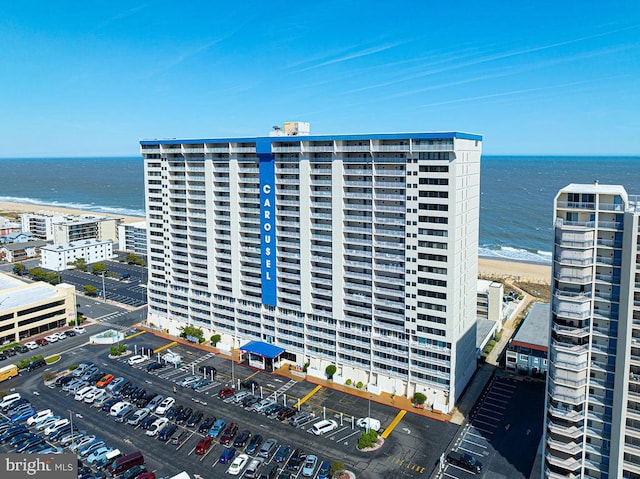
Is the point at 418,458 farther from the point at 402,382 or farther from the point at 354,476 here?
the point at 402,382

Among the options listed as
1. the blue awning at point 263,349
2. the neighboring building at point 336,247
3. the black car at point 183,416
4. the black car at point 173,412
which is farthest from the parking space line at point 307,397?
the black car at point 173,412

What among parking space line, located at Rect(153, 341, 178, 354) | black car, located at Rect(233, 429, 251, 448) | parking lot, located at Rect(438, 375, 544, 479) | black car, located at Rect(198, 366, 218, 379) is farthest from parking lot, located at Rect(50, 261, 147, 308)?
parking lot, located at Rect(438, 375, 544, 479)

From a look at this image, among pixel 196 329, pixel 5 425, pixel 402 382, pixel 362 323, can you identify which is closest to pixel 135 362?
pixel 196 329

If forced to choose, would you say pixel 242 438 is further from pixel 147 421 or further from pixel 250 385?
pixel 250 385

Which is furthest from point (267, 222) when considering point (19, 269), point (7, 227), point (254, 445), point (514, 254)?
point (7, 227)

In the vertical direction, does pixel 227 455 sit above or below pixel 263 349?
below

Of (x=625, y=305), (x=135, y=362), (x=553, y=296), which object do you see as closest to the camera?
(x=625, y=305)
